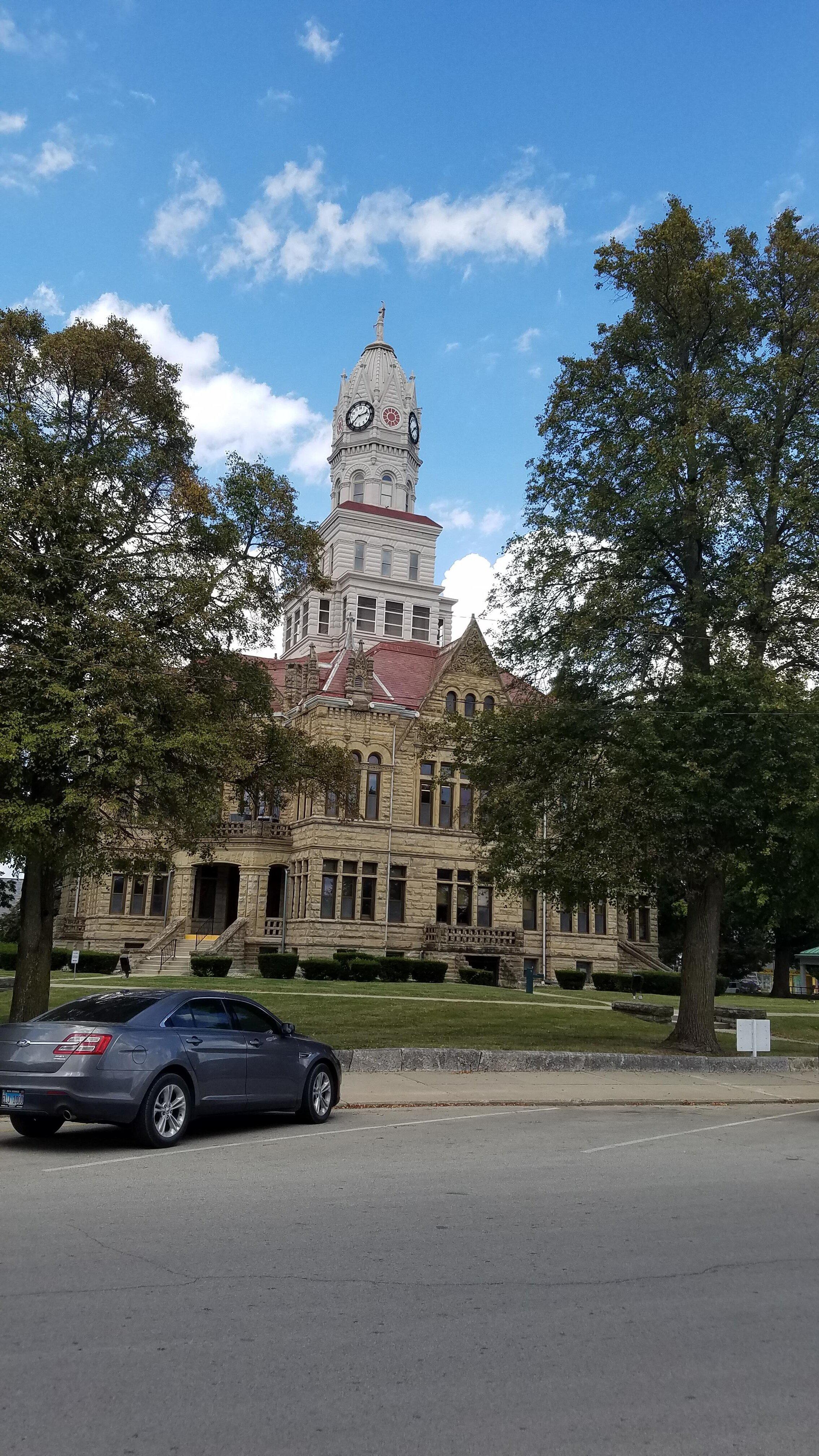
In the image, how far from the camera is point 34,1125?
11.0 metres

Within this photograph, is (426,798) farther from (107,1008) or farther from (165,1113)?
(165,1113)

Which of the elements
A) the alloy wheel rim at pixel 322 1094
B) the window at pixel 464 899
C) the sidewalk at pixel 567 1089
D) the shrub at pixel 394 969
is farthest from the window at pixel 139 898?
the alloy wheel rim at pixel 322 1094

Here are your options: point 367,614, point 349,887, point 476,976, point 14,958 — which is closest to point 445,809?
point 349,887

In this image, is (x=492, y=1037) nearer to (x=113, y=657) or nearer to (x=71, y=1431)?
(x=113, y=657)

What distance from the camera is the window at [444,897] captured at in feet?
161

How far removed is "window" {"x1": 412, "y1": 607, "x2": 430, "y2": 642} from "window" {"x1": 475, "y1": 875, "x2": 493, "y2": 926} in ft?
85.6

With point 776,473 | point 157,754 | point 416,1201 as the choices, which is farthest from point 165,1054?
point 776,473

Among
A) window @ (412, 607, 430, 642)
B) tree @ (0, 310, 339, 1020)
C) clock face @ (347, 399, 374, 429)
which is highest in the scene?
clock face @ (347, 399, 374, 429)

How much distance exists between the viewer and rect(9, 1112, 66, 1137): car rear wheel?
10.8 m

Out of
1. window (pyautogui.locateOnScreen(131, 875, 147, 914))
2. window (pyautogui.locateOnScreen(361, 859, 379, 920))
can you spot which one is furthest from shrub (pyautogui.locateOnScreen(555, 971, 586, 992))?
window (pyautogui.locateOnScreen(131, 875, 147, 914))

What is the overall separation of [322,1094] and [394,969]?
26.6 m

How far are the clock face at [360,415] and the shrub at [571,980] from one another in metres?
46.6

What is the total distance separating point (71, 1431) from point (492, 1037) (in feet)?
59.4

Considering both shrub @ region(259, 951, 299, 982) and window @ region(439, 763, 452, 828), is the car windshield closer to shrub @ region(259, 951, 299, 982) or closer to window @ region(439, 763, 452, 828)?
shrub @ region(259, 951, 299, 982)
